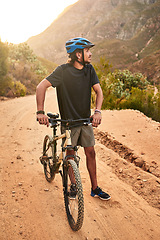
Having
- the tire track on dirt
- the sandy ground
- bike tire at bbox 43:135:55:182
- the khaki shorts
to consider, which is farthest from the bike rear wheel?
the tire track on dirt

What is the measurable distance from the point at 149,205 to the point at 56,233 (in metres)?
1.41

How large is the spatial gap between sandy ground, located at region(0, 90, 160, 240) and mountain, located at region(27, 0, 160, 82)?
4844 cm

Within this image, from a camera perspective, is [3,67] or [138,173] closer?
[138,173]

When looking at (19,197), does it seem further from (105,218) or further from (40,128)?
(40,128)

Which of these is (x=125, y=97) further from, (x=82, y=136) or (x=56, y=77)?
(x=56, y=77)

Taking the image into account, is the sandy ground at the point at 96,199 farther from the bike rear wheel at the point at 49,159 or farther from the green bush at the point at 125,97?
the green bush at the point at 125,97

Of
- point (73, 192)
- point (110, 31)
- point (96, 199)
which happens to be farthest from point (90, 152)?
point (110, 31)

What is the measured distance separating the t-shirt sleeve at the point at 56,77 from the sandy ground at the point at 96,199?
5.33 feet

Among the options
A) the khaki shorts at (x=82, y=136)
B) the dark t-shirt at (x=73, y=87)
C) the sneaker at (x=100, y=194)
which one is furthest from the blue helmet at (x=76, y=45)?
the sneaker at (x=100, y=194)

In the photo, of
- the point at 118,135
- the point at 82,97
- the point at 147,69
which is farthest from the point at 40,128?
the point at 147,69

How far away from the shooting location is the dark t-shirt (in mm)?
2486

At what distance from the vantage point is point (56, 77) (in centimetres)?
247

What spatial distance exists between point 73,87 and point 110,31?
136m

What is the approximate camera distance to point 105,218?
2.65 metres
